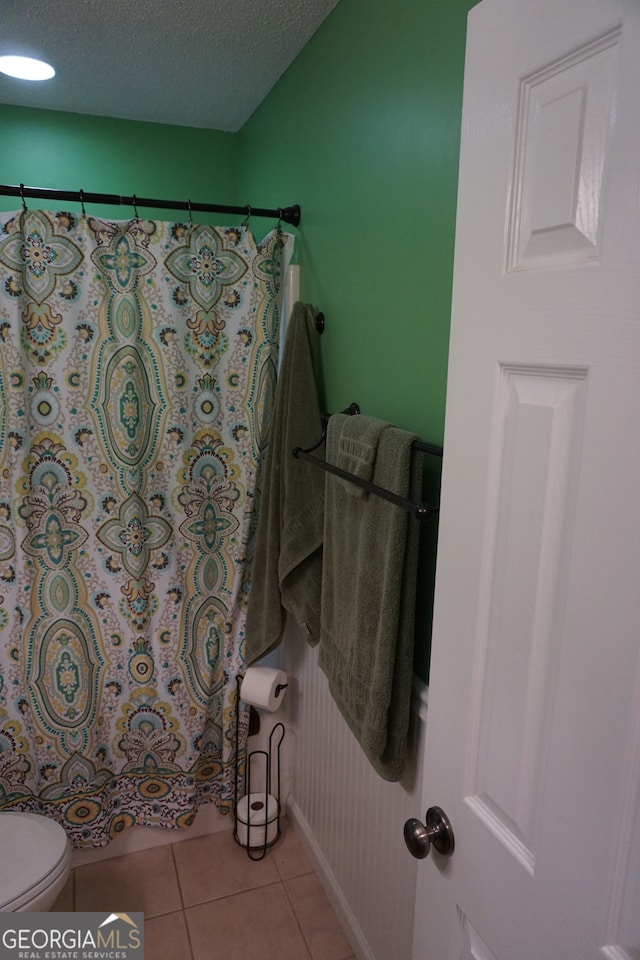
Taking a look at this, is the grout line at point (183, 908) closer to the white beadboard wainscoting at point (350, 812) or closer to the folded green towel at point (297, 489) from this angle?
the white beadboard wainscoting at point (350, 812)

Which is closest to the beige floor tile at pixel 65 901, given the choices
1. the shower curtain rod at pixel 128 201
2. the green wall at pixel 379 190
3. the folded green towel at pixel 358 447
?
the green wall at pixel 379 190

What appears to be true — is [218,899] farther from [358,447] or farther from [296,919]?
[358,447]

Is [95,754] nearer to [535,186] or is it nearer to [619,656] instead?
[619,656]

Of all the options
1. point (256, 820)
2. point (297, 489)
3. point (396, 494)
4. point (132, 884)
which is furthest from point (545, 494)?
point (132, 884)

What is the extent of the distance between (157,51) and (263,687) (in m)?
1.85

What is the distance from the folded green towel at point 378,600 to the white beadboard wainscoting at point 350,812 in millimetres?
78

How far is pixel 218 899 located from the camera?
76.6 inches

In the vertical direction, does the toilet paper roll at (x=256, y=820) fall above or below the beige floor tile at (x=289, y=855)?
above

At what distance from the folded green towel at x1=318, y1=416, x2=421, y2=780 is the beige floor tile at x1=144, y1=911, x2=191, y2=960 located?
Answer: 0.90 metres

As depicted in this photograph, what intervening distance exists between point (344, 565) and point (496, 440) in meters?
0.74

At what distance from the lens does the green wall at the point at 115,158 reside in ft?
7.74

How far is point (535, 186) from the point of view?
70 cm

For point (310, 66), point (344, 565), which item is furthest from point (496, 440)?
point (310, 66)

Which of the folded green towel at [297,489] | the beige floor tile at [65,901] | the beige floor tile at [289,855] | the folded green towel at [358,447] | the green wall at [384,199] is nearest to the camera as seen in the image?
the green wall at [384,199]
